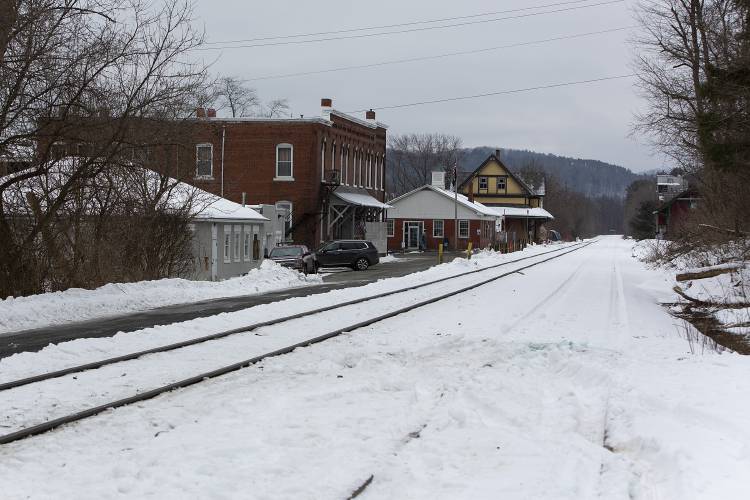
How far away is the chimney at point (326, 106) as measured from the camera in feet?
182

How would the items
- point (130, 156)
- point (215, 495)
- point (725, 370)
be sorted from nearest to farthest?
point (215, 495), point (725, 370), point (130, 156)

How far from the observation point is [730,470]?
6.06 m

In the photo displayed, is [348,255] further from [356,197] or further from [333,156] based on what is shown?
[356,197]

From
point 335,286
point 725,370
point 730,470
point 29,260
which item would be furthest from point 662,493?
point 335,286

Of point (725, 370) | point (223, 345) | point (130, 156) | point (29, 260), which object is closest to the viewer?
point (725, 370)

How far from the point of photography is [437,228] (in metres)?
78.4

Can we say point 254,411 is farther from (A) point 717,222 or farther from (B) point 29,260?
(A) point 717,222

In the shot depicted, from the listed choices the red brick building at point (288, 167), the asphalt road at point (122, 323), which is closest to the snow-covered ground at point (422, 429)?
the asphalt road at point (122, 323)

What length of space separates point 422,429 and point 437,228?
234 ft

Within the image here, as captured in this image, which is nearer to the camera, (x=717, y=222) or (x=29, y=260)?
(x=29, y=260)

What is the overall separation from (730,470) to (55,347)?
31.3 ft

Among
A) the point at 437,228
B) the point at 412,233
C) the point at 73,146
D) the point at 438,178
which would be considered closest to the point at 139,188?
the point at 73,146

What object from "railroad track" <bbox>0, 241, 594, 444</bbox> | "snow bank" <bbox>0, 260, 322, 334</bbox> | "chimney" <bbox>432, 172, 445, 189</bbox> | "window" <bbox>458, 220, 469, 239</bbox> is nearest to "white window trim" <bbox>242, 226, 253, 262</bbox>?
"snow bank" <bbox>0, 260, 322, 334</bbox>

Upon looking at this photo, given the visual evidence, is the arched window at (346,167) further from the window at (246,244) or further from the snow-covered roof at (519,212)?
the snow-covered roof at (519,212)
